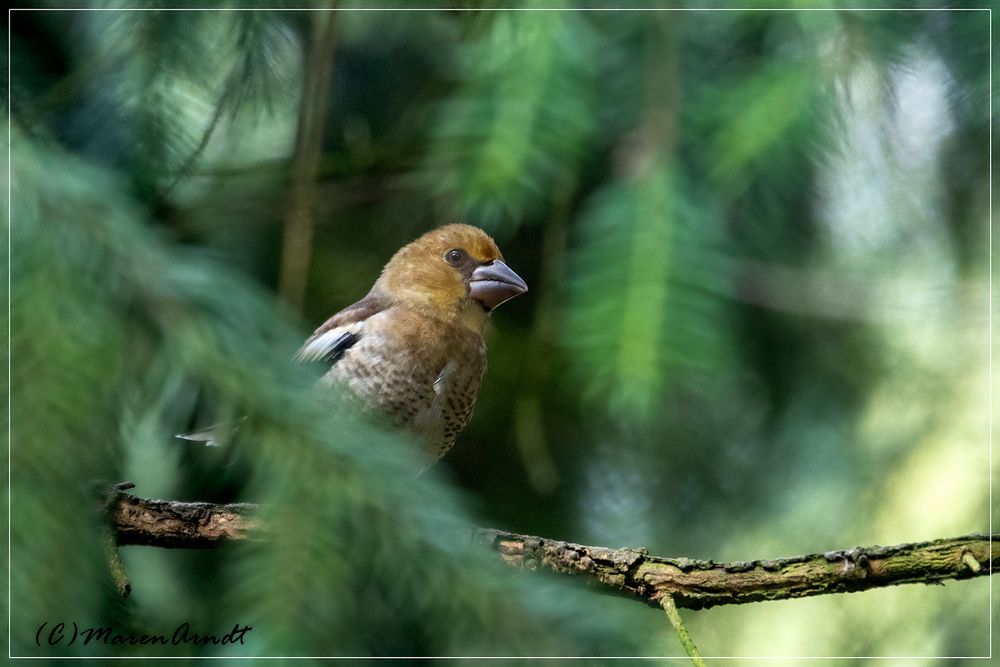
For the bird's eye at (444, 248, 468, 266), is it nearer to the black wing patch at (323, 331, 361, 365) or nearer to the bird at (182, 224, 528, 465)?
the bird at (182, 224, 528, 465)

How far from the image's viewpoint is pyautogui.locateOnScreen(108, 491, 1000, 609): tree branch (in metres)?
1.94

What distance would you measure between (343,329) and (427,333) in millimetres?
279

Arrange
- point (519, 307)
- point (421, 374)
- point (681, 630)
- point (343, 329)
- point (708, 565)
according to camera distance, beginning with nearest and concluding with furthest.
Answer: point (681, 630) < point (708, 565) < point (421, 374) < point (343, 329) < point (519, 307)

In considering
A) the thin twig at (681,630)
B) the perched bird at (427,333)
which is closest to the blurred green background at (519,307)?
the thin twig at (681,630)

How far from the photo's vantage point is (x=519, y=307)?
3.62 m

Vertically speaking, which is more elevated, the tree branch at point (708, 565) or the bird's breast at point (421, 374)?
the bird's breast at point (421, 374)

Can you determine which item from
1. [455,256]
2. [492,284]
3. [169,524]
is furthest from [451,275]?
[169,524]

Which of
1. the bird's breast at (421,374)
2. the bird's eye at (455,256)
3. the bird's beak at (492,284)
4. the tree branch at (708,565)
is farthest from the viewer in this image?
the bird's eye at (455,256)

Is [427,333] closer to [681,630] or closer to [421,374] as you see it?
[421,374]

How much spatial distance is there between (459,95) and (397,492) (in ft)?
3.10

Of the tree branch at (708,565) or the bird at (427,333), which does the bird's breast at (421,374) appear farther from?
the tree branch at (708,565)

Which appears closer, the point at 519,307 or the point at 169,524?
the point at 169,524

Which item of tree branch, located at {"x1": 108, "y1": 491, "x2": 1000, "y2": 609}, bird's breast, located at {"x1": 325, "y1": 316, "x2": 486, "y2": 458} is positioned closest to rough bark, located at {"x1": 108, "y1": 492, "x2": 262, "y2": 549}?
tree branch, located at {"x1": 108, "y1": 491, "x2": 1000, "y2": 609}

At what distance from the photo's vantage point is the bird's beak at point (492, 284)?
3.27 meters
